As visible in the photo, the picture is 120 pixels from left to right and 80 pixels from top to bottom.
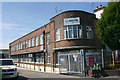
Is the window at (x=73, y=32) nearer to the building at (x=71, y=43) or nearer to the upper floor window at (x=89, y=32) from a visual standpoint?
the building at (x=71, y=43)

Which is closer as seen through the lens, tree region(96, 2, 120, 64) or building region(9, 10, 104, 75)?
tree region(96, 2, 120, 64)

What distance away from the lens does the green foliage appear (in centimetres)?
1413

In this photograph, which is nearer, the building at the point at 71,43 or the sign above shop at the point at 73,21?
the building at the point at 71,43

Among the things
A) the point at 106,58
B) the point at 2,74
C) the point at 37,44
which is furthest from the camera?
the point at 37,44

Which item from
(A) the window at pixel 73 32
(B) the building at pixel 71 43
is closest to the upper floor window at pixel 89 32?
(B) the building at pixel 71 43

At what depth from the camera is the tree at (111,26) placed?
1413 cm

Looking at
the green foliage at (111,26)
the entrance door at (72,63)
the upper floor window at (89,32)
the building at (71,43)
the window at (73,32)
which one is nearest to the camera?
the green foliage at (111,26)

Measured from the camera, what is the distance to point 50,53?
22.9 m

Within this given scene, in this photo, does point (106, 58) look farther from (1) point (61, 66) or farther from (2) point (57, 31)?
(2) point (57, 31)

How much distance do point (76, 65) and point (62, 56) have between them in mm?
2365

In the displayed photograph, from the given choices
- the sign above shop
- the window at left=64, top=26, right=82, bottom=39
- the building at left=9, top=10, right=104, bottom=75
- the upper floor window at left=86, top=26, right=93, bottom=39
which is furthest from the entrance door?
the upper floor window at left=86, top=26, right=93, bottom=39

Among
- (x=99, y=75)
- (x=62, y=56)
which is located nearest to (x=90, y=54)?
(x=99, y=75)

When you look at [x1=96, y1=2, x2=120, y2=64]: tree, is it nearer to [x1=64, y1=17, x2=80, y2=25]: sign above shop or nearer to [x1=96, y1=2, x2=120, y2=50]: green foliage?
[x1=96, y1=2, x2=120, y2=50]: green foliage

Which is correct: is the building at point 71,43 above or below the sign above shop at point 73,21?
below
